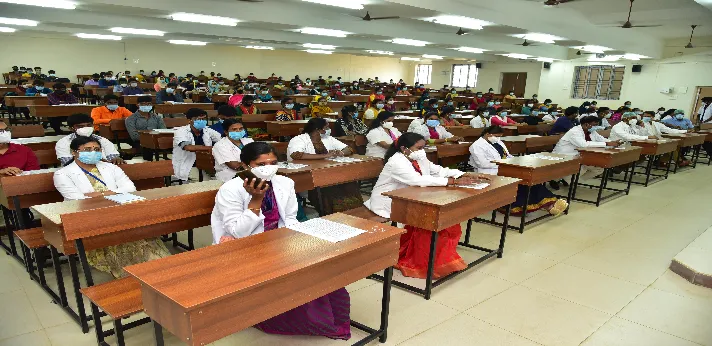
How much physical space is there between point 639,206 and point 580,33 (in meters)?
7.20

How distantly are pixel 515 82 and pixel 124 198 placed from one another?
2285 cm

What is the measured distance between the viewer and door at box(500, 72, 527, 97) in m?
22.3

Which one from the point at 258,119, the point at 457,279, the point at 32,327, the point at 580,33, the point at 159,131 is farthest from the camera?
the point at 580,33

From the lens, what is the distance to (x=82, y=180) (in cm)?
334

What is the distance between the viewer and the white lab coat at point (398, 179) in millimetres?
3646

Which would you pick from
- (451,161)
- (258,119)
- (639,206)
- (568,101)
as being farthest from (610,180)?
(568,101)

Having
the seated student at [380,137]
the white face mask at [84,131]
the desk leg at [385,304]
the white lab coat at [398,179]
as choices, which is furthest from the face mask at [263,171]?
the seated student at [380,137]

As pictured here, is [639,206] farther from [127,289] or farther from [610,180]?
[127,289]

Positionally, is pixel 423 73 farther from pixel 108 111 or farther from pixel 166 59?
pixel 108 111

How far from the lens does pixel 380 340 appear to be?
2740 millimetres

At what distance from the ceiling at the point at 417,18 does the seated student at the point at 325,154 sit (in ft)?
11.3

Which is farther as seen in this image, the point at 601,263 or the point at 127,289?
the point at 601,263

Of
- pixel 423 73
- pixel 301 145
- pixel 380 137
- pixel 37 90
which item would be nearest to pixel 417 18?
pixel 380 137

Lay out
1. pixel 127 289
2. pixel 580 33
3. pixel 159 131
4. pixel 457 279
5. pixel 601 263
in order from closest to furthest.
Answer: pixel 127 289 < pixel 457 279 < pixel 601 263 < pixel 159 131 < pixel 580 33
